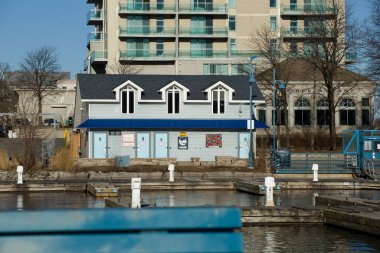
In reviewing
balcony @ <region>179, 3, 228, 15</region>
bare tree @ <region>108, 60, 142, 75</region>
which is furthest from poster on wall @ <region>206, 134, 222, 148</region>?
balcony @ <region>179, 3, 228, 15</region>

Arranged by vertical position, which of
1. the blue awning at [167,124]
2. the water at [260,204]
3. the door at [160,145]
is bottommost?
the water at [260,204]

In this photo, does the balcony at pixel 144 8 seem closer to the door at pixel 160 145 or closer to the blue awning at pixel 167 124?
the blue awning at pixel 167 124

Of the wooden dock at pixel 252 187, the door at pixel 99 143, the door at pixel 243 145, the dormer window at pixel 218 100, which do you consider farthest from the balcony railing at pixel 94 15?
the wooden dock at pixel 252 187

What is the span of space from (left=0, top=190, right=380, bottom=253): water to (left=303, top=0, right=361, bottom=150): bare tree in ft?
112

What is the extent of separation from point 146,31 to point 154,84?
128 ft

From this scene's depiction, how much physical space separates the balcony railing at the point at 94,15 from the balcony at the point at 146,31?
27.2 ft

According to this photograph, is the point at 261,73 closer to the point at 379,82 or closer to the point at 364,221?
the point at 379,82

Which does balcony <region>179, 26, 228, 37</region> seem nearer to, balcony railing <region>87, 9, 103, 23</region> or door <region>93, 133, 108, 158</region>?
balcony railing <region>87, 9, 103, 23</region>

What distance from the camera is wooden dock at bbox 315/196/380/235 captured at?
2043cm

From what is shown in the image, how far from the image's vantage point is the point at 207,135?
54.1 meters

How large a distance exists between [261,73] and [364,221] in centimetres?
5560

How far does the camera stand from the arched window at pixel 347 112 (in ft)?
267

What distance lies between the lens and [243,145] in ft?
179

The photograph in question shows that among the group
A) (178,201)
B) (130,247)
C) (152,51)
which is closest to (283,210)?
(178,201)
